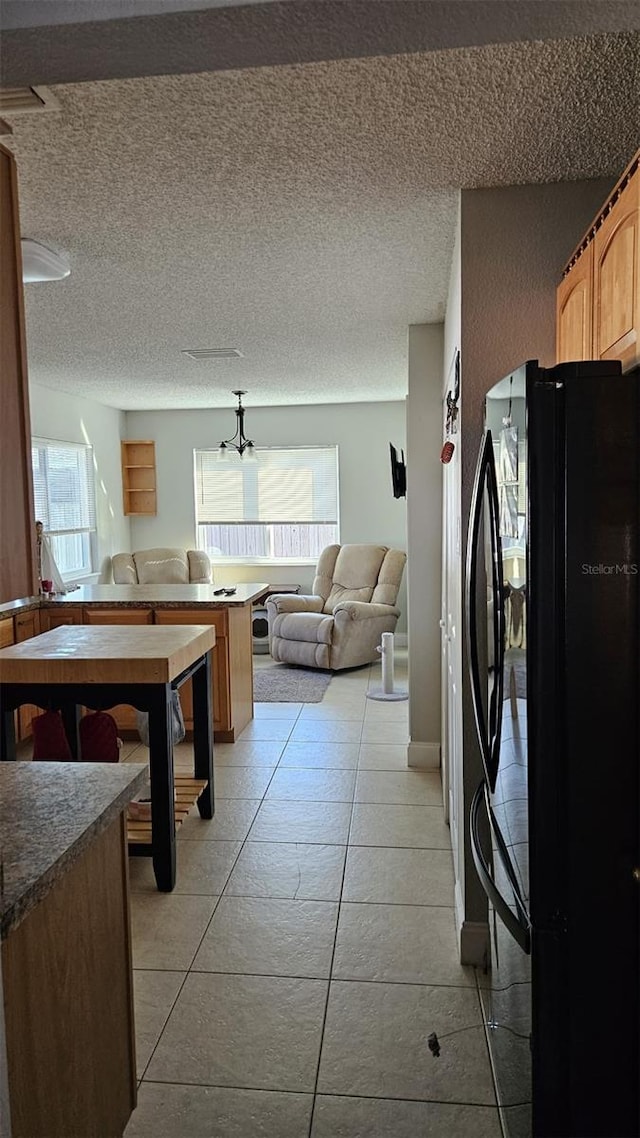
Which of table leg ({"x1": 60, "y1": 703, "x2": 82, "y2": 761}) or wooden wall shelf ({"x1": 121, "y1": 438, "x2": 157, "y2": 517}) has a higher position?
wooden wall shelf ({"x1": 121, "y1": 438, "x2": 157, "y2": 517})

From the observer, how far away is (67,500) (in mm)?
6824

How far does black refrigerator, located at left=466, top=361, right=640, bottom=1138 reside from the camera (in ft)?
4.40

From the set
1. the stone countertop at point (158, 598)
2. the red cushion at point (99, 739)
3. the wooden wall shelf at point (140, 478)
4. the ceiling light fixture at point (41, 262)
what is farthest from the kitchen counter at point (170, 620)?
the wooden wall shelf at point (140, 478)

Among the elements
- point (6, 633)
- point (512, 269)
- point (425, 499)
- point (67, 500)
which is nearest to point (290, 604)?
point (67, 500)

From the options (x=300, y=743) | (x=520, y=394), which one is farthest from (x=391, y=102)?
(x=300, y=743)

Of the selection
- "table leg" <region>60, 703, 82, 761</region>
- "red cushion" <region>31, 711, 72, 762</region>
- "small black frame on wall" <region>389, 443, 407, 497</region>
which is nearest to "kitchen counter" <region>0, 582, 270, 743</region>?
"small black frame on wall" <region>389, 443, 407, 497</region>

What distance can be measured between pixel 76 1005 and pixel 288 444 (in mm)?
6961

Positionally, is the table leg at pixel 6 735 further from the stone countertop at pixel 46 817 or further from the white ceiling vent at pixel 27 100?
the white ceiling vent at pixel 27 100

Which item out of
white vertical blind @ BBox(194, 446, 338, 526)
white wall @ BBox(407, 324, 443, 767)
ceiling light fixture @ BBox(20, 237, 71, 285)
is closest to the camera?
ceiling light fixture @ BBox(20, 237, 71, 285)

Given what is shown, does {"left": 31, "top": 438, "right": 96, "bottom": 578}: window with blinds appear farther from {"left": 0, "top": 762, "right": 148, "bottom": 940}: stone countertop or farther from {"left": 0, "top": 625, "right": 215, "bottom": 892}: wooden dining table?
{"left": 0, "top": 762, "right": 148, "bottom": 940}: stone countertop

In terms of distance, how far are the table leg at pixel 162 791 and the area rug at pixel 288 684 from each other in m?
2.76

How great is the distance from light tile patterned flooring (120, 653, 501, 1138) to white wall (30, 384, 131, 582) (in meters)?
3.88

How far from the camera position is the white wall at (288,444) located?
790cm

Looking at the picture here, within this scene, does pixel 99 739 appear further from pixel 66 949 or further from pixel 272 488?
pixel 272 488
